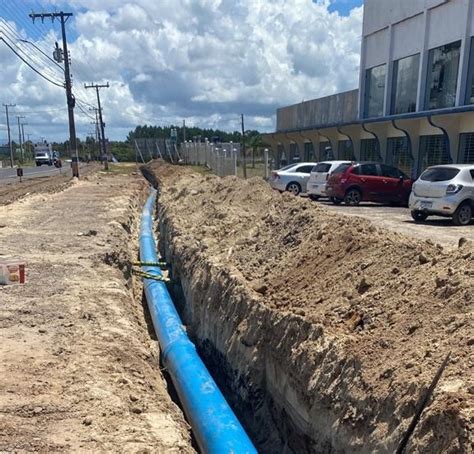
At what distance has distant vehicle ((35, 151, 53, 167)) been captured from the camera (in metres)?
79.4

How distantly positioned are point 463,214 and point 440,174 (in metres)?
1.18

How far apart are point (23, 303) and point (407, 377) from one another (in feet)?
19.5

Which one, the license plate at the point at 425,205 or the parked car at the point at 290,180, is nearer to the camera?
the license plate at the point at 425,205

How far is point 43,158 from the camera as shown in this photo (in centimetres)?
7969

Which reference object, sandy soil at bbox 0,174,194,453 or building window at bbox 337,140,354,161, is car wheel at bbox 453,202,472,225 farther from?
building window at bbox 337,140,354,161

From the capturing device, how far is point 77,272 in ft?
32.6

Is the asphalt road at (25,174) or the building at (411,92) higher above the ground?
the building at (411,92)

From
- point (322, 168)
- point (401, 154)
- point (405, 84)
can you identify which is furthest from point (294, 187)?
point (405, 84)

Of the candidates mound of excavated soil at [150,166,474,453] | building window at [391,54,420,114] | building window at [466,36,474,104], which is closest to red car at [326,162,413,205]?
building window at [466,36,474,104]

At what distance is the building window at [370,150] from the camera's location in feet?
86.7

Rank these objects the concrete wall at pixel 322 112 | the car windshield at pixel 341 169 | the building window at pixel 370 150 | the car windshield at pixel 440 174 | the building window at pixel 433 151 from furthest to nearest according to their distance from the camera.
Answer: the concrete wall at pixel 322 112 → the building window at pixel 370 150 → the building window at pixel 433 151 → the car windshield at pixel 341 169 → the car windshield at pixel 440 174

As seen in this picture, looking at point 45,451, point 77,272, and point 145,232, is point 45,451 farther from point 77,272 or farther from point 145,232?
point 145,232

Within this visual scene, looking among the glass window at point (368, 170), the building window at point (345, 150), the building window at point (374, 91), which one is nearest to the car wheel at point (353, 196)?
the glass window at point (368, 170)

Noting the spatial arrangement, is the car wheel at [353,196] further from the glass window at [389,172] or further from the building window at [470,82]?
the building window at [470,82]
